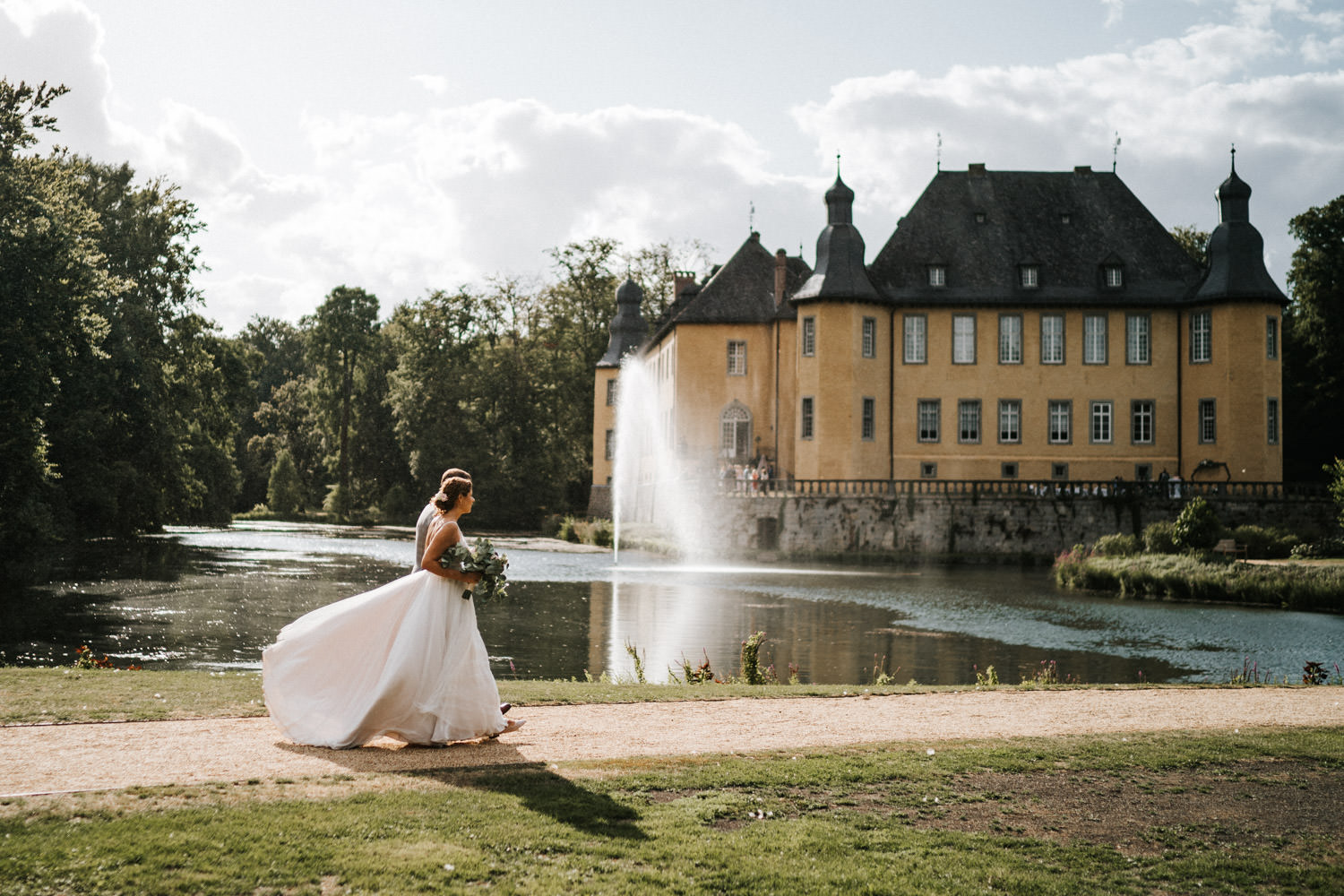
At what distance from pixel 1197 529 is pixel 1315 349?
2241cm

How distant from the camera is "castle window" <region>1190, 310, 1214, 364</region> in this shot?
1736 inches

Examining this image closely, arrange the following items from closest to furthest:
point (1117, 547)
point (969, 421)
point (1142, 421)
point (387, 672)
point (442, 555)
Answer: point (387, 672) → point (442, 555) → point (1117, 547) → point (1142, 421) → point (969, 421)

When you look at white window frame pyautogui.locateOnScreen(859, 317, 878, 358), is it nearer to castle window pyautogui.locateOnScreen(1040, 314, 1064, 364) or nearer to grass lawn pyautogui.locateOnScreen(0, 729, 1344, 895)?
castle window pyautogui.locateOnScreen(1040, 314, 1064, 364)

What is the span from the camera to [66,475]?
34312 millimetres

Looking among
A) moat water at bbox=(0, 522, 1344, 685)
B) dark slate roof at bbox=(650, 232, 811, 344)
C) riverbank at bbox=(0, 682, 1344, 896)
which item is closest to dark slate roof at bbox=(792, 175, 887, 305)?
dark slate roof at bbox=(650, 232, 811, 344)

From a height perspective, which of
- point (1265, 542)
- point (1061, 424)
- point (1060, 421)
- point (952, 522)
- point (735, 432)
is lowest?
point (1265, 542)

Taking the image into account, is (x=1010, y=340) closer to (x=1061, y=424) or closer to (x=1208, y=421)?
(x=1061, y=424)

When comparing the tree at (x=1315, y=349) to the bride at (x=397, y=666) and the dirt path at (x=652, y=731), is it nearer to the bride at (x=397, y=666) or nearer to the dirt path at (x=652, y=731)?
the dirt path at (x=652, y=731)

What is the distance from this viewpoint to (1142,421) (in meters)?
45.4

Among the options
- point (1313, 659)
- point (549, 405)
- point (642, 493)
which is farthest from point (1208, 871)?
point (549, 405)

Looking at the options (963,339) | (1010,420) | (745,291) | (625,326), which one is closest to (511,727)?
(963,339)

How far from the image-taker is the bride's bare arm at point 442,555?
25.3ft

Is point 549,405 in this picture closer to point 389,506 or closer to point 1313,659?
point 389,506

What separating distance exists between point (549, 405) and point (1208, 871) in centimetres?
6289
